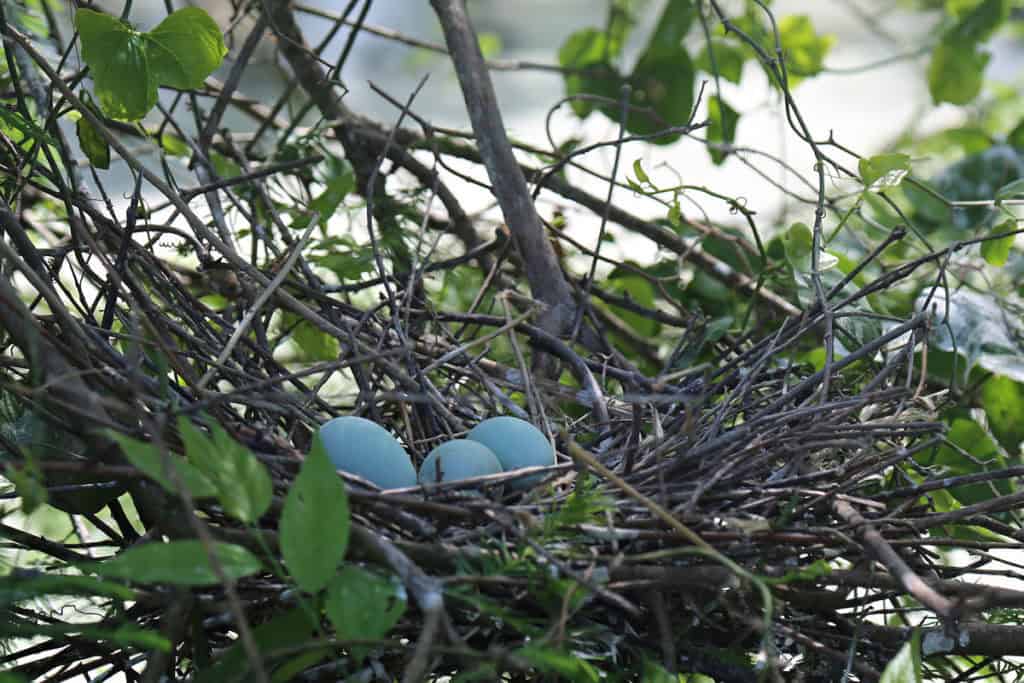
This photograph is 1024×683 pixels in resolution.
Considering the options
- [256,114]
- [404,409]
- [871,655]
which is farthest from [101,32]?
[871,655]

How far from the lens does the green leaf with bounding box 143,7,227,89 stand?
2.21ft

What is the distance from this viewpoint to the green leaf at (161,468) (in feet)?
1.22

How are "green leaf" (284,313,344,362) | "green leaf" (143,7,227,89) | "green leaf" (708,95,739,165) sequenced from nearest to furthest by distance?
"green leaf" (143,7,227,89) < "green leaf" (284,313,344,362) < "green leaf" (708,95,739,165)

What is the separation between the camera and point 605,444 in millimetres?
685

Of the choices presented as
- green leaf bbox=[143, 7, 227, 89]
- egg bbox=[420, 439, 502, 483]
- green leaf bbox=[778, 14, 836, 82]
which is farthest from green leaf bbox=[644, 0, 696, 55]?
egg bbox=[420, 439, 502, 483]

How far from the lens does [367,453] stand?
57 centimetres

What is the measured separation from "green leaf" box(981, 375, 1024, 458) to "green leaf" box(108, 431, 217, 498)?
2.30ft

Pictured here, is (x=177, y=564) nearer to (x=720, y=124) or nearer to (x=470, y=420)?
(x=470, y=420)

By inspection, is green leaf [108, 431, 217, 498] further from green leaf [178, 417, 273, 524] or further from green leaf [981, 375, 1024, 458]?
green leaf [981, 375, 1024, 458]

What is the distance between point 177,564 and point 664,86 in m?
0.92

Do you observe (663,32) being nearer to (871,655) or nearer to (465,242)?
(465,242)

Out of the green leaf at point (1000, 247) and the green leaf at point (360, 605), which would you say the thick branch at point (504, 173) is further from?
the green leaf at point (360, 605)

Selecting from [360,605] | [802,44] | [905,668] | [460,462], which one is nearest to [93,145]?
[460,462]

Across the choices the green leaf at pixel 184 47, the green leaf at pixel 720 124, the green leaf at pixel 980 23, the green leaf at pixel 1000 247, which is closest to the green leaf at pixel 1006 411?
the green leaf at pixel 1000 247
